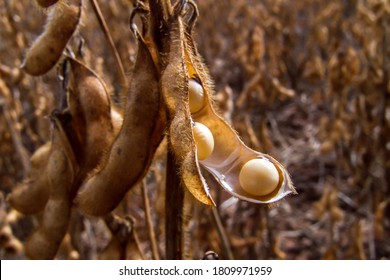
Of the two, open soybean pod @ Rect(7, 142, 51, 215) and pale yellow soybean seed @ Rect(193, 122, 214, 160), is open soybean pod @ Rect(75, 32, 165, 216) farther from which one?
open soybean pod @ Rect(7, 142, 51, 215)

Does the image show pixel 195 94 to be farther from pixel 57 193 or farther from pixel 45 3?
pixel 57 193

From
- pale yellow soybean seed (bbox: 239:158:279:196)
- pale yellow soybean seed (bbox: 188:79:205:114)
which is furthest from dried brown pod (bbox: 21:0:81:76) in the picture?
pale yellow soybean seed (bbox: 239:158:279:196)

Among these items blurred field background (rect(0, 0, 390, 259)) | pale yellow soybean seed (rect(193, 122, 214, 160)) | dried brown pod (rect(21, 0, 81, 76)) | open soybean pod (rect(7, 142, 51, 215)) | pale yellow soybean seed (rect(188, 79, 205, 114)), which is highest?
dried brown pod (rect(21, 0, 81, 76))

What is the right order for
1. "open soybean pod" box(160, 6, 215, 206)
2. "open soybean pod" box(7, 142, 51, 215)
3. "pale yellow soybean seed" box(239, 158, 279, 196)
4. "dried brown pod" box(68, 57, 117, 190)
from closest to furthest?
1. "open soybean pod" box(160, 6, 215, 206)
2. "pale yellow soybean seed" box(239, 158, 279, 196)
3. "dried brown pod" box(68, 57, 117, 190)
4. "open soybean pod" box(7, 142, 51, 215)

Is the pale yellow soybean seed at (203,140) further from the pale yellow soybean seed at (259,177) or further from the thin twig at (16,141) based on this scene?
the thin twig at (16,141)

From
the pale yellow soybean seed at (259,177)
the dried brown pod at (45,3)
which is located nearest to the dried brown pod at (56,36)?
the dried brown pod at (45,3)

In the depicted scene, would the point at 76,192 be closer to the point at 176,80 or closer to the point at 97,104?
the point at 97,104
